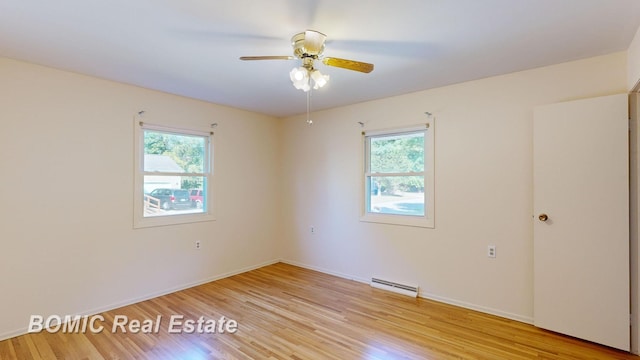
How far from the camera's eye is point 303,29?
7.04 ft

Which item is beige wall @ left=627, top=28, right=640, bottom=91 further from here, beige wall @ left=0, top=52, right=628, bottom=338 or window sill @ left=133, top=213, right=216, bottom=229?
window sill @ left=133, top=213, right=216, bottom=229

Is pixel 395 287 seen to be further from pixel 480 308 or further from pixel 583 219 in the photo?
pixel 583 219

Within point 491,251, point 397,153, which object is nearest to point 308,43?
point 397,153

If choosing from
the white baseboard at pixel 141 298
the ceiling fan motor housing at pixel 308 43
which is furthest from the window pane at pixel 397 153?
the white baseboard at pixel 141 298

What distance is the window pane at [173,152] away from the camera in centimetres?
363

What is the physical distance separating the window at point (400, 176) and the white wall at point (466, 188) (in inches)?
4.2

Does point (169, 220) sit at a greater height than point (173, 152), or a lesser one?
lesser

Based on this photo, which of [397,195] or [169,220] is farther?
[397,195]

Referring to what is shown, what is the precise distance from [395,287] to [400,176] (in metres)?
1.38

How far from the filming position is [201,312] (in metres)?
3.17

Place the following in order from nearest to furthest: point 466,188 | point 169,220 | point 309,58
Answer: point 309,58
point 466,188
point 169,220

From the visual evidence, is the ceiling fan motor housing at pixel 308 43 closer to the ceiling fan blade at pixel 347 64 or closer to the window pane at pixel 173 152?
the ceiling fan blade at pixel 347 64

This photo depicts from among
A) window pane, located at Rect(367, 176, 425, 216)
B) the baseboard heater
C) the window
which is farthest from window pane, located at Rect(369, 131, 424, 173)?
the baseboard heater

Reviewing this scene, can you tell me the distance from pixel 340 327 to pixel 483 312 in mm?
1532
